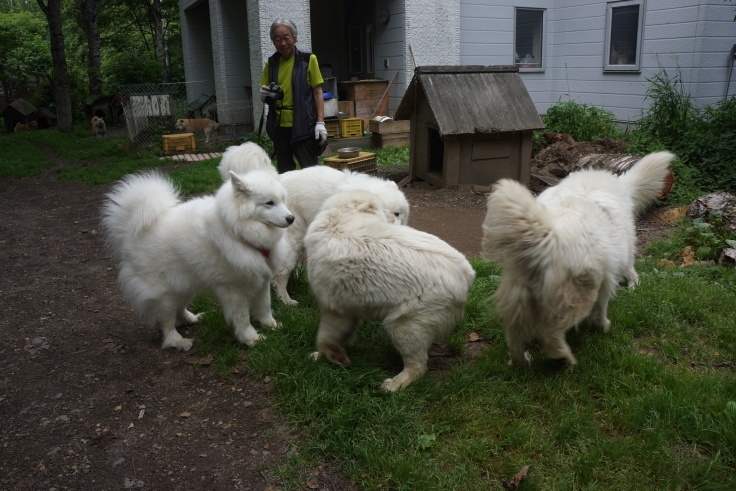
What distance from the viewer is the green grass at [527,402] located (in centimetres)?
243

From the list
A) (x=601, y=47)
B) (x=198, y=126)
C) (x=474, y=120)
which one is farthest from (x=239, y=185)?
(x=601, y=47)

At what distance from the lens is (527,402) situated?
2873mm

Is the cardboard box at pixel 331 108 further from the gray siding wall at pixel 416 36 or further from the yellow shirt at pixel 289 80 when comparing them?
the yellow shirt at pixel 289 80

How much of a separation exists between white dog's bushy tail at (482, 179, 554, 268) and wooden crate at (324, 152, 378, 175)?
16.5 feet

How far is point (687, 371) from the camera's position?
3.04 meters

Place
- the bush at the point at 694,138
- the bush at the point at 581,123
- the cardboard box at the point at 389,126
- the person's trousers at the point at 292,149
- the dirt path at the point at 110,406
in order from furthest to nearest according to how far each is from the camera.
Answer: the cardboard box at the point at 389,126
the bush at the point at 581,123
the bush at the point at 694,138
the person's trousers at the point at 292,149
the dirt path at the point at 110,406

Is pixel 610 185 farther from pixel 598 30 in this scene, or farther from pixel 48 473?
pixel 598 30

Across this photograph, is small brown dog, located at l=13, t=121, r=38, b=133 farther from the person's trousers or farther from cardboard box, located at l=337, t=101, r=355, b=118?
the person's trousers

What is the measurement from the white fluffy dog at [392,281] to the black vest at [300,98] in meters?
2.39

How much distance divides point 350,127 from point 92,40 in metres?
12.6

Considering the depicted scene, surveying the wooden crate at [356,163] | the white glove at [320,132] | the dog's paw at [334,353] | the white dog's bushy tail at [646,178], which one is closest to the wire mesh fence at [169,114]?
the wooden crate at [356,163]

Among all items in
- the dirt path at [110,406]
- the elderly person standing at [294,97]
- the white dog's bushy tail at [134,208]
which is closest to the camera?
the dirt path at [110,406]

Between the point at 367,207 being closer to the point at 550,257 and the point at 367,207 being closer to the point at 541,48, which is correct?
the point at 550,257

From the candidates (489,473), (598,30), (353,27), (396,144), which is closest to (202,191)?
(396,144)
